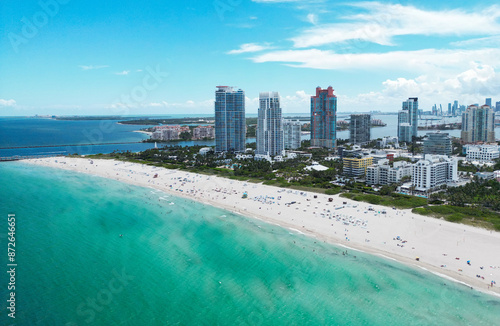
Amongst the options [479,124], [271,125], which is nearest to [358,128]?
[479,124]

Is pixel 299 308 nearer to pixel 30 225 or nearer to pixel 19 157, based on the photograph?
pixel 30 225

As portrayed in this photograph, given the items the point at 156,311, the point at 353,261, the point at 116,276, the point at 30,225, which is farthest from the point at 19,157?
the point at 353,261

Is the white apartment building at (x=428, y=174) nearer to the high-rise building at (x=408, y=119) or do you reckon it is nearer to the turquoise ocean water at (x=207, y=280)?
the turquoise ocean water at (x=207, y=280)

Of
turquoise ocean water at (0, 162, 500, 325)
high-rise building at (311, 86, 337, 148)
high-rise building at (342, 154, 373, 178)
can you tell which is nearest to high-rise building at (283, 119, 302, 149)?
high-rise building at (311, 86, 337, 148)

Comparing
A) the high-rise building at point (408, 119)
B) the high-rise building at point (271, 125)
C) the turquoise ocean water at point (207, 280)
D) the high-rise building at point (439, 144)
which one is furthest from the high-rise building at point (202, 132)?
the turquoise ocean water at point (207, 280)

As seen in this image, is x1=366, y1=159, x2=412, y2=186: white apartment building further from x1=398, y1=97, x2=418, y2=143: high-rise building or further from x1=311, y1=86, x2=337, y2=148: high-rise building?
x1=398, y1=97, x2=418, y2=143: high-rise building
